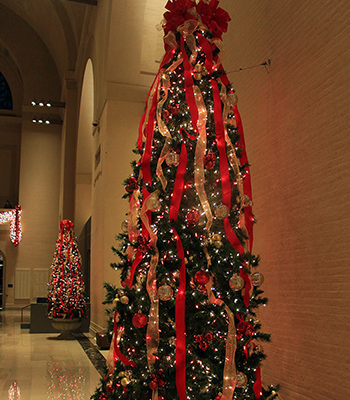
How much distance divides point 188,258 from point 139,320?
57 cm

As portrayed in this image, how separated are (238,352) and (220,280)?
0.54 metres

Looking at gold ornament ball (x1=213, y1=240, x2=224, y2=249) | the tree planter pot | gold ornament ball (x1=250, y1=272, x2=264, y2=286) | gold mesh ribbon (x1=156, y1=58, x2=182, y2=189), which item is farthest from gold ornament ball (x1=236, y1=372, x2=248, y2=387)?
the tree planter pot

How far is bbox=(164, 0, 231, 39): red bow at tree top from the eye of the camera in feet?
12.7

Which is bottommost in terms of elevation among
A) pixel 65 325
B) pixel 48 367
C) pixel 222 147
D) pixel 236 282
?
pixel 48 367

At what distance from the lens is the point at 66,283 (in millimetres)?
12172

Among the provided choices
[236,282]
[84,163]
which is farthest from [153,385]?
[84,163]

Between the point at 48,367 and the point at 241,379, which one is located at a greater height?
the point at 241,379

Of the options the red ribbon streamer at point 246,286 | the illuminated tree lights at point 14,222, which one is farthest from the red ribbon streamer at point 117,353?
the illuminated tree lights at point 14,222

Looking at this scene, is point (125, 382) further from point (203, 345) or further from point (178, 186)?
point (178, 186)

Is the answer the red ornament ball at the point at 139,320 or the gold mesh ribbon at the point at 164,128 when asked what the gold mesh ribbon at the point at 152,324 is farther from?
the gold mesh ribbon at the point at 164,128

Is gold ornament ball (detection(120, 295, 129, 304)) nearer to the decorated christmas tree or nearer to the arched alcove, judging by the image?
the decorated christmas tree

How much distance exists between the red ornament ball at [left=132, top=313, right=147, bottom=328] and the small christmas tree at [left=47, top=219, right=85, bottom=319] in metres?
9.06

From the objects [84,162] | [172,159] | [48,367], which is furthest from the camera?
[84,162]

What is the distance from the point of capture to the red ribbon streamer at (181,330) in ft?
10.1
